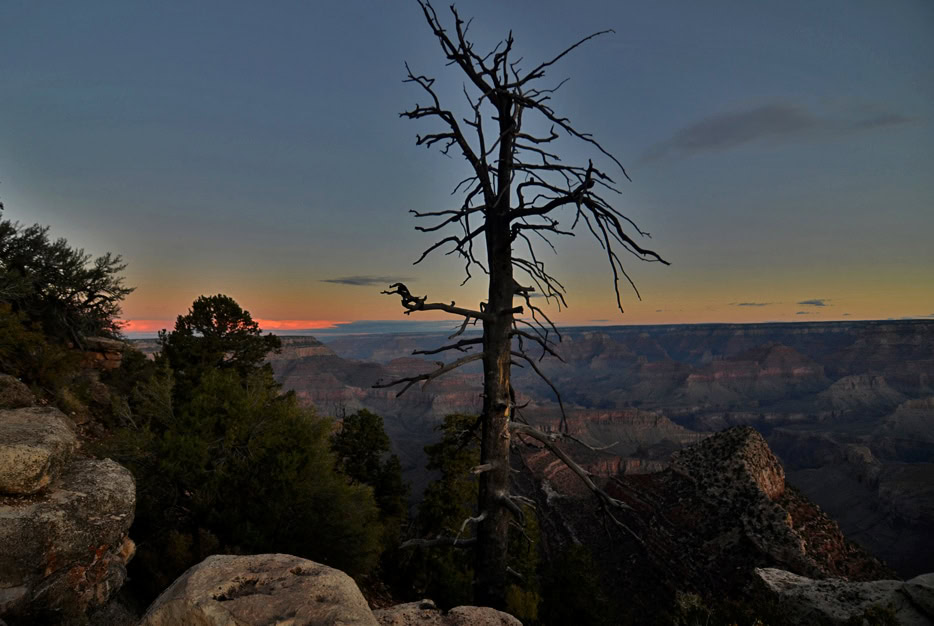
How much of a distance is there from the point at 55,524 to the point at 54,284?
29492 millimetres

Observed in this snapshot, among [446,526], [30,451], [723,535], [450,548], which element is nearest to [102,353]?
[446,526]

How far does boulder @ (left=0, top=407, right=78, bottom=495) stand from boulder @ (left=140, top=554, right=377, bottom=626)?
5732 millimetres

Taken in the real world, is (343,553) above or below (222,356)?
below

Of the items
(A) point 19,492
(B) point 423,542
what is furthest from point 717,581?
(A) point 19,492

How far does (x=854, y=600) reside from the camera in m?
8.80

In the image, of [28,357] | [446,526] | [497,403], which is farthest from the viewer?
[446,526]

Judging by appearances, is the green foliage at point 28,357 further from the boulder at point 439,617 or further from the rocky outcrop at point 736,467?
the rocky outcrop at point 736,467

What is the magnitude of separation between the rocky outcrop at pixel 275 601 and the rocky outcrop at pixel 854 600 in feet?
23.9

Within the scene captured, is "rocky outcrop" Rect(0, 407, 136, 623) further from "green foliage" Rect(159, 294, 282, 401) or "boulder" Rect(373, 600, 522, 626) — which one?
"green foliage" Rect(159, 294, 282, 401)

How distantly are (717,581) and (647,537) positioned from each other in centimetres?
909

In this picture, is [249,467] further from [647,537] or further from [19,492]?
[647,537]

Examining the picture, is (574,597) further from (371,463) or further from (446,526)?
(371,463)

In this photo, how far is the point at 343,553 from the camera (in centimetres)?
1430

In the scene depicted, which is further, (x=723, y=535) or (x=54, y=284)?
(x=723, y=535)
